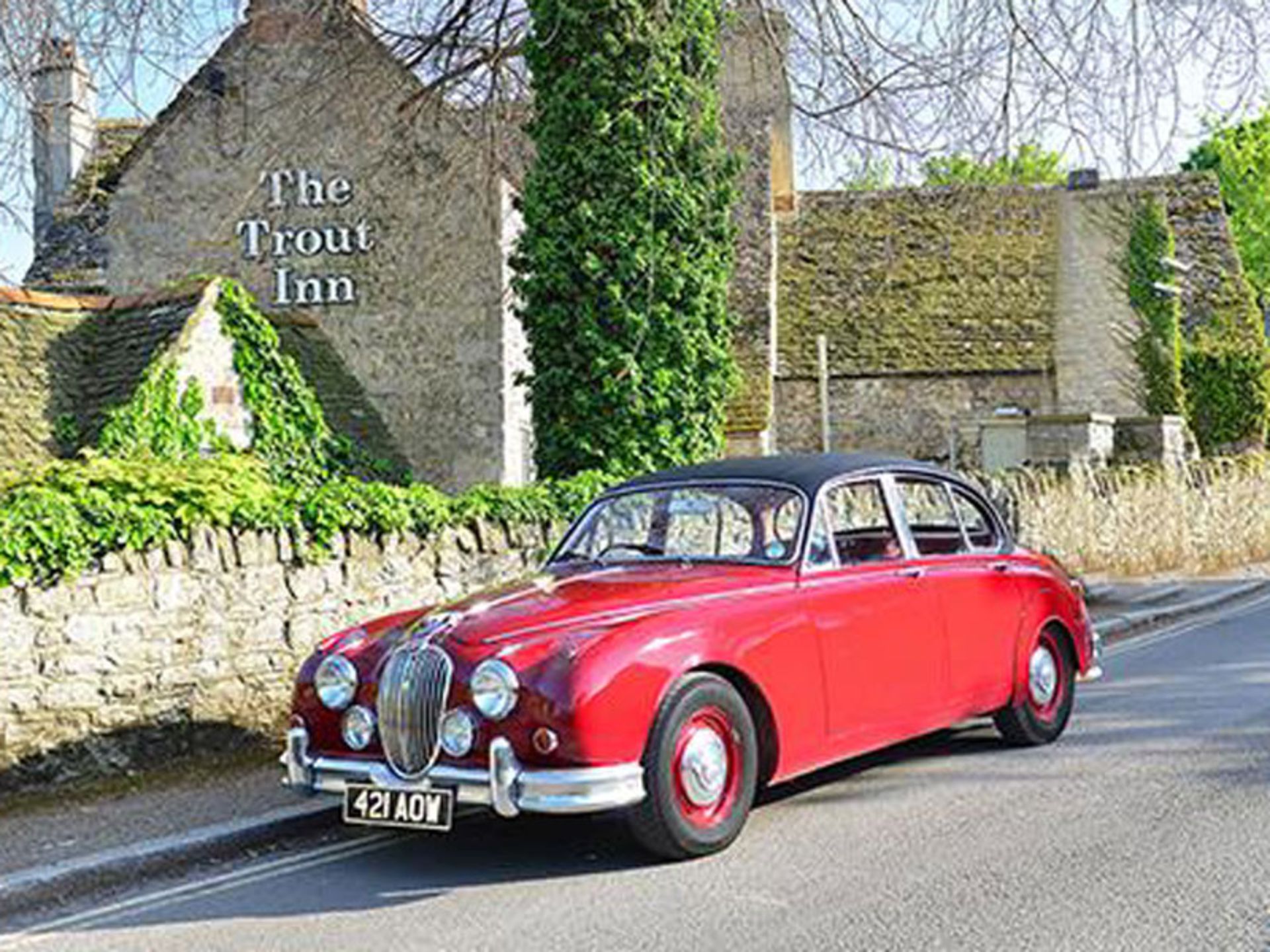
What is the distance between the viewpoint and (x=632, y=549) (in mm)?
6996

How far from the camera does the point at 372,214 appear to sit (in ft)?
67.8

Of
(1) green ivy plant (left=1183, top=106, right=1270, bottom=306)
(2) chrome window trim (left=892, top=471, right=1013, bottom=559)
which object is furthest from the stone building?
(1) green ivy plant (left=1183, top=106, right=1270, bottom=306)

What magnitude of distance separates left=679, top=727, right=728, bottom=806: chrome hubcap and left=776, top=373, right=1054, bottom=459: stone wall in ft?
72.3

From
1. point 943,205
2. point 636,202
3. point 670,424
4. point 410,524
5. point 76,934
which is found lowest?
point 76,934

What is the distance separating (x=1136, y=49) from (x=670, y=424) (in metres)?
4.54

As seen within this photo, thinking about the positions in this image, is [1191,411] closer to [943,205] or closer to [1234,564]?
[943,205]

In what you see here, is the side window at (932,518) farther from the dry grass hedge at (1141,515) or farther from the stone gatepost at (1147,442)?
the stone gatepost at (1147,442)

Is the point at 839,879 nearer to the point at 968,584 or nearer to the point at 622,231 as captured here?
the point at 968,584

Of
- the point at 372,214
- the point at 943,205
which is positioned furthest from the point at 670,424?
the point at 943,205

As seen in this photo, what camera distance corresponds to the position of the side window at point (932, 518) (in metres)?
7.54

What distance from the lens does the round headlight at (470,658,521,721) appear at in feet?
17.7

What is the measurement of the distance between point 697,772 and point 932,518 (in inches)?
108

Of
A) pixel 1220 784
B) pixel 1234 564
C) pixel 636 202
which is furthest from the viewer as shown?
pixel 1234 564

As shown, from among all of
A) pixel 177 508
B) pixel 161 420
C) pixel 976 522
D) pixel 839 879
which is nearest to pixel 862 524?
pixel 976 522
